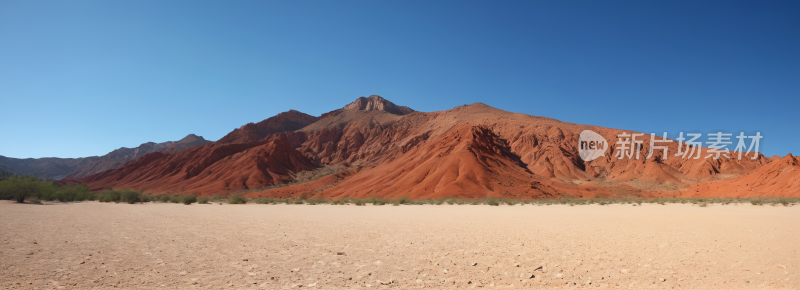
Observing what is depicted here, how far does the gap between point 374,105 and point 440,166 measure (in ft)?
312

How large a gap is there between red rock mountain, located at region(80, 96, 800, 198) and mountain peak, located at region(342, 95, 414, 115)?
→ 43.4 feet

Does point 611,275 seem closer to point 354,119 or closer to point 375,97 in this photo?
point 354,119

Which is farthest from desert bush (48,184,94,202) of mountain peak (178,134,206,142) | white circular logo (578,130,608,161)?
mountain peak (178,134,206,142)

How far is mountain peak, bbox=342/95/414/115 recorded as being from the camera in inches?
5768

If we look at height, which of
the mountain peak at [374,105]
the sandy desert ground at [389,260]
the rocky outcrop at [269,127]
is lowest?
the sandy desert ground at [389,260]

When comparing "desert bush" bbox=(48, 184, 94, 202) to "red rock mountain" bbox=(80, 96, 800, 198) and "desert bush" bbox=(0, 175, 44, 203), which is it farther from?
"red rock mountain" bbox=(80, 96, 800, 198)

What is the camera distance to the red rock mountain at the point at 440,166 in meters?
52.7

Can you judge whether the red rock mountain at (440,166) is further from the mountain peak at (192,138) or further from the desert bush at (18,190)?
the mountain peak at (192,138)

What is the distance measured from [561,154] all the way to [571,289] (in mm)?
79886

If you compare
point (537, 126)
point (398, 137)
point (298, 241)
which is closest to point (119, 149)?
point (398, 137)

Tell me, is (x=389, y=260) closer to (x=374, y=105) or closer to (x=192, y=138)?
(x=374, y=105)

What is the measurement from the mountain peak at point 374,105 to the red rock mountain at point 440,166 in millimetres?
13233

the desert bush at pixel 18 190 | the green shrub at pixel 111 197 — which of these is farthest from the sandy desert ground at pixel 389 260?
the green shrub at pixel 111 197

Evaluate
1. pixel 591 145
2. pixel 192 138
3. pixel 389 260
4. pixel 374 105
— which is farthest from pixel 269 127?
pixel 389 260
